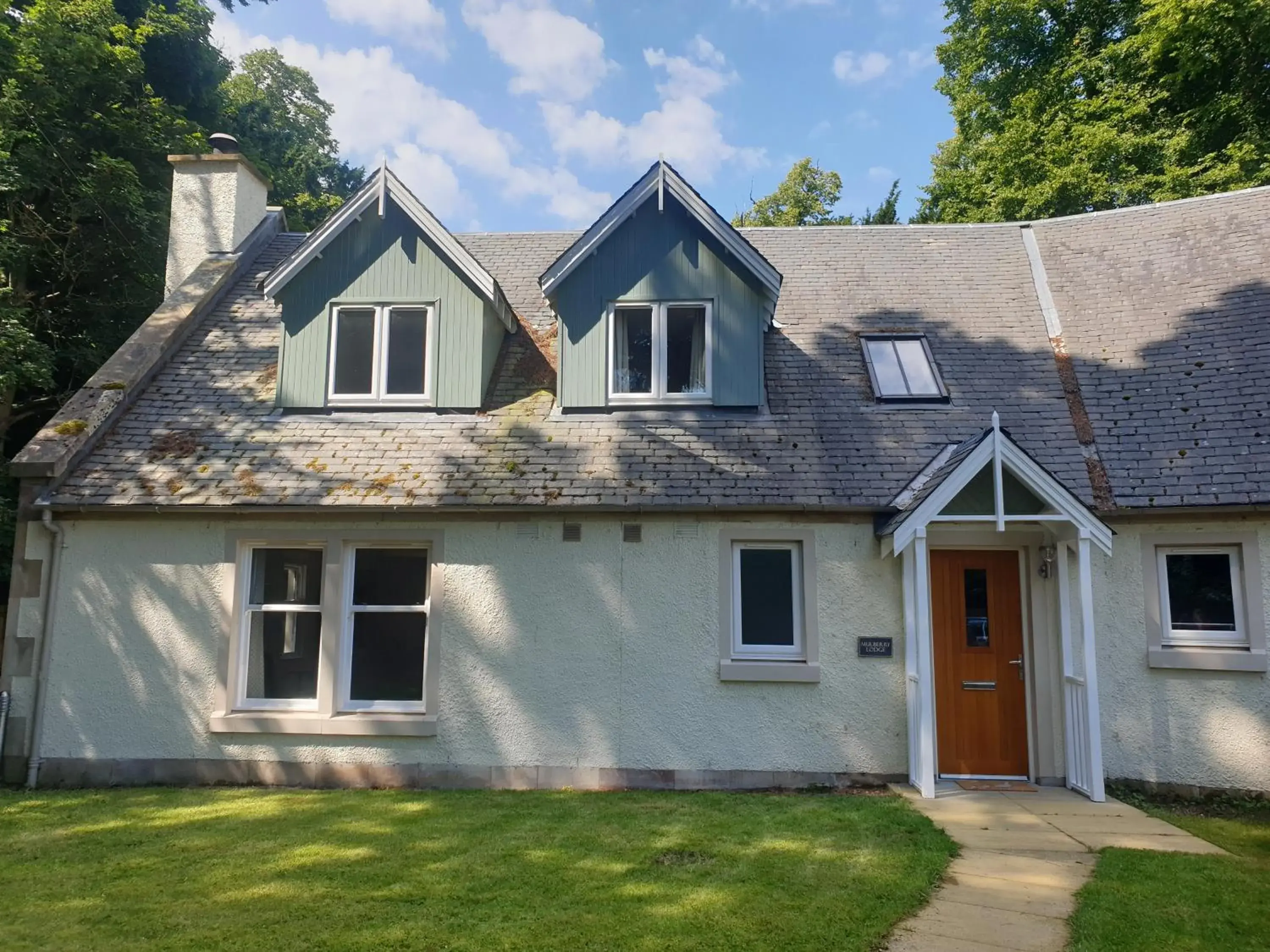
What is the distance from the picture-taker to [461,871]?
6141 millimetres

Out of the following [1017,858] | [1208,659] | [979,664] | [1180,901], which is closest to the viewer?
[1180,901]

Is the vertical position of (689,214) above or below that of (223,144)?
below

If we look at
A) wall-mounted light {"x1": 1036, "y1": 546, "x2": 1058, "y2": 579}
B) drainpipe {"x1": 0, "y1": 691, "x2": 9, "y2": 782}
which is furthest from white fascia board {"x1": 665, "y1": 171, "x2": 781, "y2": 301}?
drainpipe {"x1": 0, "y1": 691, "x2": 9, "y2": 782}

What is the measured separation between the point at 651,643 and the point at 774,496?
85.1 inches

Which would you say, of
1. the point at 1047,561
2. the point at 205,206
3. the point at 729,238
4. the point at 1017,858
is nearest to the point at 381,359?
the point at 729,238

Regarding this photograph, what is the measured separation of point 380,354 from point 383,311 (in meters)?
0.57

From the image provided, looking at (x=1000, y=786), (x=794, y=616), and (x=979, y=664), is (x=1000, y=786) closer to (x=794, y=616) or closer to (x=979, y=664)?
(x=979, y=664)

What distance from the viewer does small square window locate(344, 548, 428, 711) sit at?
31.2 ft

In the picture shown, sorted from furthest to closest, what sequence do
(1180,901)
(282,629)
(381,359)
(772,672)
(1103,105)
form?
1. (1103,105)
2. (381,359)
3. (282,629)
4. (772,672)
5. (1180,901)

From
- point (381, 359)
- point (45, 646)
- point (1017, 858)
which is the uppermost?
point (381, 359)

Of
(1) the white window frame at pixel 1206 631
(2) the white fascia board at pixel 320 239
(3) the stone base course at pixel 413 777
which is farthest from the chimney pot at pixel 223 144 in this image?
(1) the white window frame at pixel 1206 631

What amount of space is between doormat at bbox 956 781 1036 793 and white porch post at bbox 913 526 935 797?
667mm

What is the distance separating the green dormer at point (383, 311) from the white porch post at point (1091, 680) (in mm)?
7289

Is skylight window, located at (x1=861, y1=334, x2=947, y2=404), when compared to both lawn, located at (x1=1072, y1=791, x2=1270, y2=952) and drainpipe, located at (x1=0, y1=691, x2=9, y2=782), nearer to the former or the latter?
lawn, located at (x1=1072, y1=791, x2=1270, y2=952)
